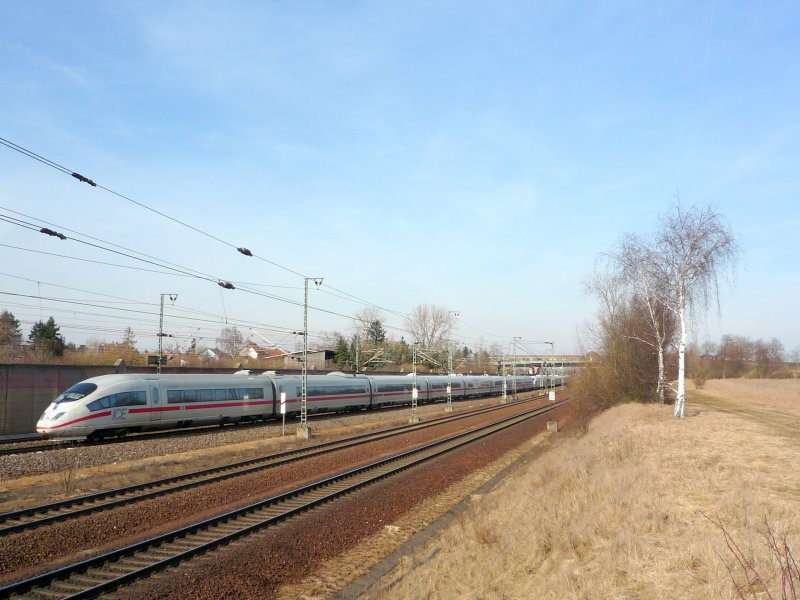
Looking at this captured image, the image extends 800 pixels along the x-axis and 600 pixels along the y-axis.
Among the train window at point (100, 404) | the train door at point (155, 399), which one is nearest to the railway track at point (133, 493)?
the train window at point (100, 404)

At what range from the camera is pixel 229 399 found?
1259 inches

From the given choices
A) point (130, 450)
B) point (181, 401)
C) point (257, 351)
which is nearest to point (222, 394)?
point (181, 401)

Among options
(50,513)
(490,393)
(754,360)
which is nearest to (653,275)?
(50,513)

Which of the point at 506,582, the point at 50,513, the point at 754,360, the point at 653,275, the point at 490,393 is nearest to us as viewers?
the point at 506,582

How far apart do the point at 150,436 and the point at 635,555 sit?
82.3ft

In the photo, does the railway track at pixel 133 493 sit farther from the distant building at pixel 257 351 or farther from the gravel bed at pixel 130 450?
the distant building at pixel 257 351

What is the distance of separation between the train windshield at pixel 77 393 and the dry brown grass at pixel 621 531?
18.1m

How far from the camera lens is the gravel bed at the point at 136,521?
9219 millimetres

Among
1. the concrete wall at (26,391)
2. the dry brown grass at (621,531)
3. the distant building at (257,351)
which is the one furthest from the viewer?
the distant building at (257,351)

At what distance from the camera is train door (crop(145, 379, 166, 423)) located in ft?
87.9

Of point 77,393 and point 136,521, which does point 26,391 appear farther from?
point 136,521

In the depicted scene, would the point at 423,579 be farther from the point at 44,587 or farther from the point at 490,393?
the point at 490,393

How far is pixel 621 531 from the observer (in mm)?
7688

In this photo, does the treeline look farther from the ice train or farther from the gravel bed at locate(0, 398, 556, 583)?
the gravel bed at locate(0, 398, 556, 583)
